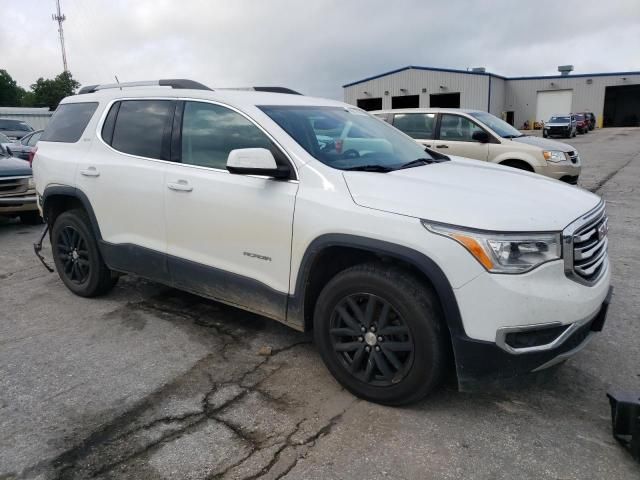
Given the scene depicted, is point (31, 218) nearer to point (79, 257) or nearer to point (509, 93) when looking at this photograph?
point (79, 257)

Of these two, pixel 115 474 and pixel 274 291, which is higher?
pixel 274 291

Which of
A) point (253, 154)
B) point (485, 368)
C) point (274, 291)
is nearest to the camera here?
point (485, 368)

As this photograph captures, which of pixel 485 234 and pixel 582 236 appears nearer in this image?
pixel 485 234

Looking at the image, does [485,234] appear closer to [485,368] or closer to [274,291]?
[485,368]

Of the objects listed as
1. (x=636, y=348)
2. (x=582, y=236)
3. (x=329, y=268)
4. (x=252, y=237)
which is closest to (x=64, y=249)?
(x=252, y=237)

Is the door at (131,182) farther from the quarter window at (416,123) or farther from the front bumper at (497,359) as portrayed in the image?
the quarter window at (416,123)

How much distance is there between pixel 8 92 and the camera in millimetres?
76000

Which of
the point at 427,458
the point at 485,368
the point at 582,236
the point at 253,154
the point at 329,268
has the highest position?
the point at 253,154

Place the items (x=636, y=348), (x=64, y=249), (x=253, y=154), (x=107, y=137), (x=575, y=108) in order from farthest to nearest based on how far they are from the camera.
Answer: (x=575, y=108) → (x=64, y=249) → (x=107, y=137) → (x=636, y=348) → (x=253, y=154)

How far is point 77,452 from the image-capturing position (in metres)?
2.74

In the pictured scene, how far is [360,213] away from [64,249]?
134 inches

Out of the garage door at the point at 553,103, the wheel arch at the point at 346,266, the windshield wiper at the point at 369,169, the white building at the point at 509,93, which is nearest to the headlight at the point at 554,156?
the windshield wiper at the point at 369,169

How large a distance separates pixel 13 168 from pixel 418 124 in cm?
696

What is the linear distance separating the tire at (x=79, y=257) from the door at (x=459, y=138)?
6.63m
